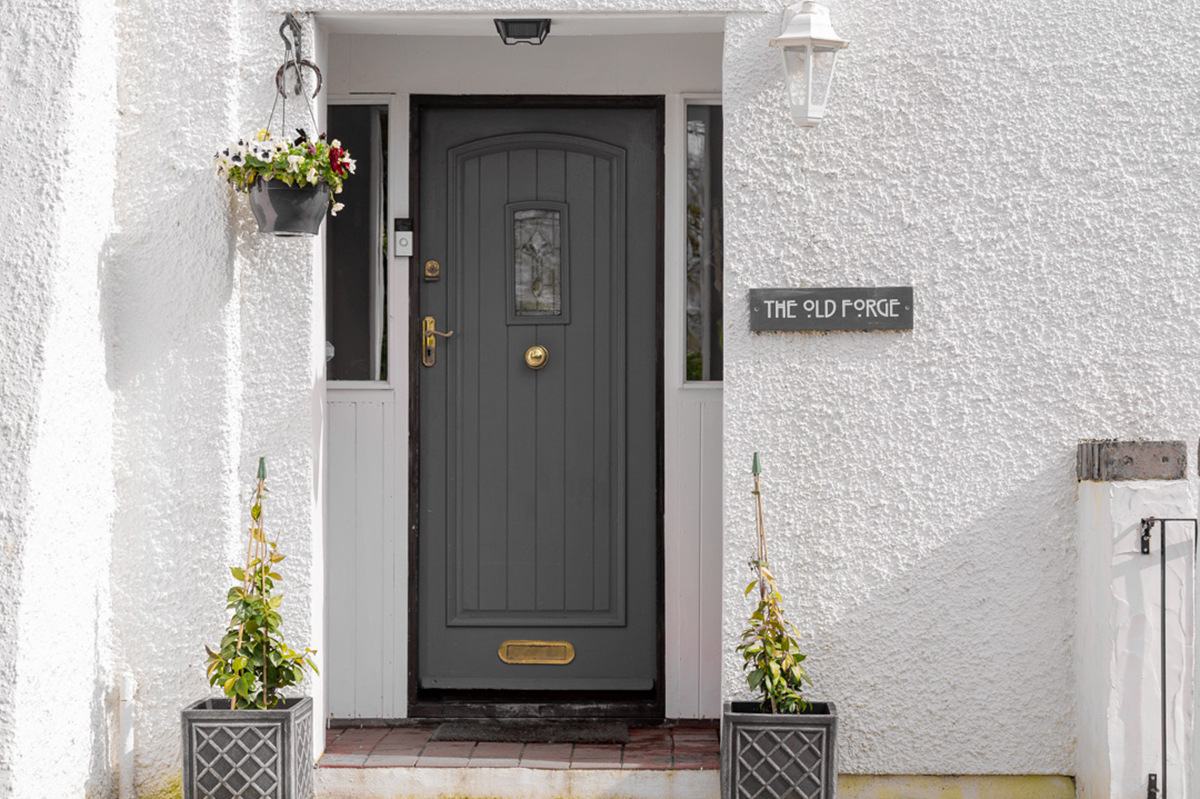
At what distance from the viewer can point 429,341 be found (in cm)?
450

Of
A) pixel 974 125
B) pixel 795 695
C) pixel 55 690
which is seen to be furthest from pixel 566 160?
pixel 55 690

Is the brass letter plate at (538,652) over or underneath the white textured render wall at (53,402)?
underneath

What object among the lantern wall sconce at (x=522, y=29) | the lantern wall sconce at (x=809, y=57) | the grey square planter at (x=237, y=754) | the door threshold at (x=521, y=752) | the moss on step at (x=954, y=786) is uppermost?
the lantern wall sconce at (x=522, y=29)

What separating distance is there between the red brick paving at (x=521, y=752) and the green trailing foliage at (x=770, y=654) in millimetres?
478

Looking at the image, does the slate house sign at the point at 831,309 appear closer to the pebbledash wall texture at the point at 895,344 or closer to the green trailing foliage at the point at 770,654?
the pebbledash wall texture at the point at 895,344

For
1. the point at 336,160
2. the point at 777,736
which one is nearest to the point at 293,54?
the point at 336,160

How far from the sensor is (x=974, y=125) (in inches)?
150

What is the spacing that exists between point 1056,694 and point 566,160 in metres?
2.66

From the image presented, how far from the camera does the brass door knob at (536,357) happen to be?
4469 millimetres

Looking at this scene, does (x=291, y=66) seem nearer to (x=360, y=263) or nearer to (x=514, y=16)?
(x=514, y=16)

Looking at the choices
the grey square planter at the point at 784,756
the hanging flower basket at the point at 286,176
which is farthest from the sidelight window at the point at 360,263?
the grey square planter at the point at 784,756

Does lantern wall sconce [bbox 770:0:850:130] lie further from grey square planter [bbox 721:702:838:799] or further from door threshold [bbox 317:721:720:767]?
door threshold [bbox 317:721:720:767]

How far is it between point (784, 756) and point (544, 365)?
1793mm

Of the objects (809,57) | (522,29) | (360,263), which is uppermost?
(522,29)
